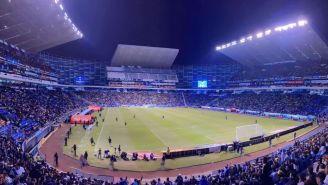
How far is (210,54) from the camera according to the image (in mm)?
97688

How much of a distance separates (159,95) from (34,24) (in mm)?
68394

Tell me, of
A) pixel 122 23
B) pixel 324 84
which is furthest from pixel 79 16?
pixel 324 84

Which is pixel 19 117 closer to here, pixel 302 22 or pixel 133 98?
pixel 302 22

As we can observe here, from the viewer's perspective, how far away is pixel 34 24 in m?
50.4

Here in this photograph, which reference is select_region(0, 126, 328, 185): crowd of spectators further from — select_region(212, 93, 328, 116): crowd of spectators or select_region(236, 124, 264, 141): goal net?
select_region(212, 93, 328, 116): crowd of spectators

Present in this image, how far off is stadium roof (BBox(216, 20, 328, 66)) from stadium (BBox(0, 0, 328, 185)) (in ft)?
1.18

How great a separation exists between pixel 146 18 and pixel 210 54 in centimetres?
4428

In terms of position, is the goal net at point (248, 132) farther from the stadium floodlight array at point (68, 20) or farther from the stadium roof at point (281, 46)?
the stadium floodlight array at point (68, 20)

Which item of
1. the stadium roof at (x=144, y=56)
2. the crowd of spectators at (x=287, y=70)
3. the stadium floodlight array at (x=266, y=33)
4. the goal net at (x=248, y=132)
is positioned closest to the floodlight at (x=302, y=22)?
the stadium floodlight array at (x=266, y=33)

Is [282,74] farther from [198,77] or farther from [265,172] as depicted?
[265,172]

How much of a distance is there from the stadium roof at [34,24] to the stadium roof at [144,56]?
32022 millimetres

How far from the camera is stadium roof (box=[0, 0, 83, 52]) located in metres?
42.0

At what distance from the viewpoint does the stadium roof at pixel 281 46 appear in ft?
200

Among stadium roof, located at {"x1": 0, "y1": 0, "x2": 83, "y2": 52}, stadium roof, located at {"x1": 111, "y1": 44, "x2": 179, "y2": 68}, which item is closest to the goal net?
stadium roof, located at {"x1": 0, "y1": 0, "x2": 83, "y2": 52}
